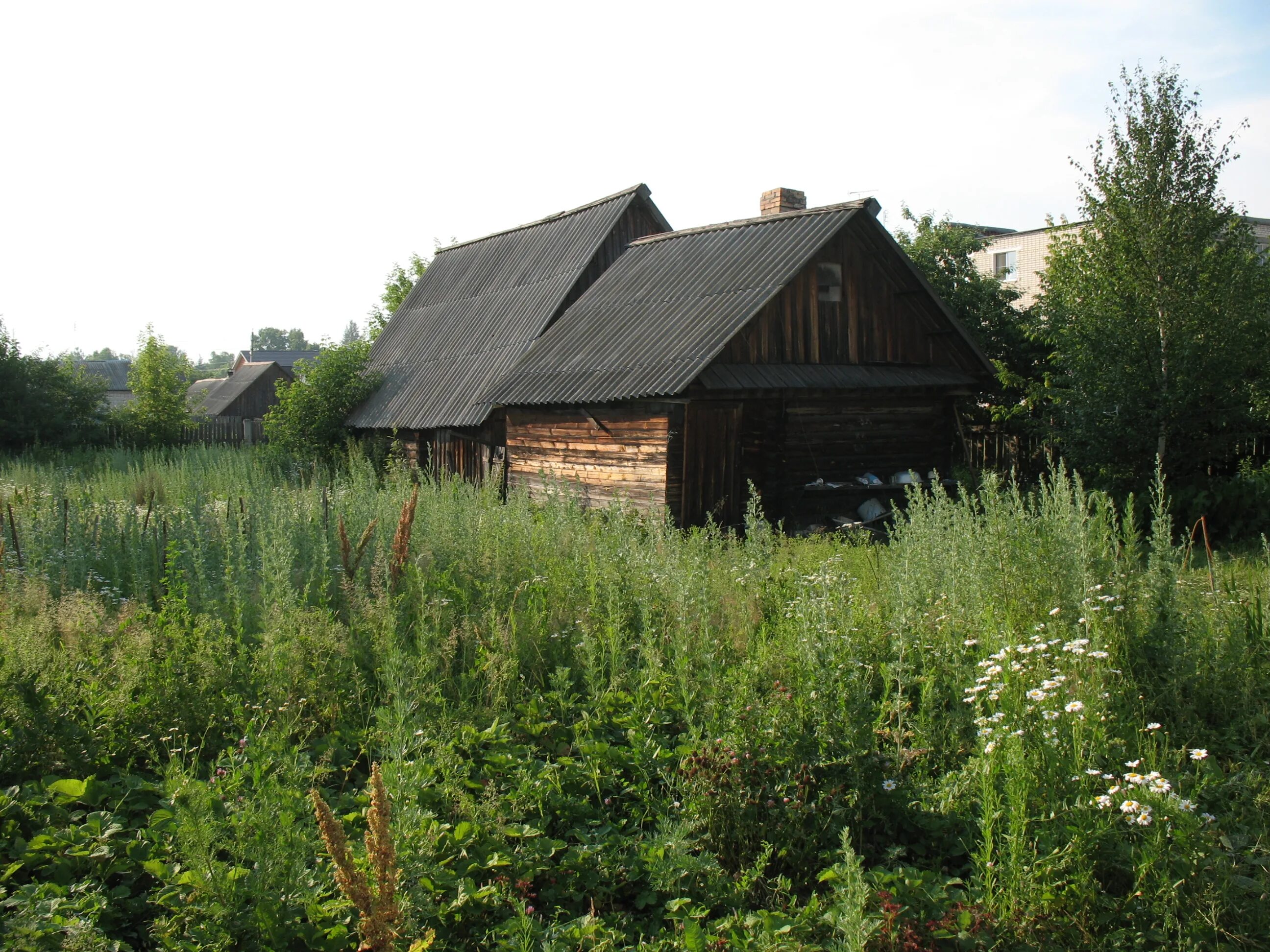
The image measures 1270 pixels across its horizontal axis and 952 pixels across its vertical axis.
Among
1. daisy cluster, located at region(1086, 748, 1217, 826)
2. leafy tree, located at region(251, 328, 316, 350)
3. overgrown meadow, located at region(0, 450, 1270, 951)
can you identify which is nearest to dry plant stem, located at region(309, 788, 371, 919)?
overgrown meadow, located at region(0, 450, 1270, 951)

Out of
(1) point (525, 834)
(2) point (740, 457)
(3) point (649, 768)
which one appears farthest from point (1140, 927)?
(2) point (740, 457)

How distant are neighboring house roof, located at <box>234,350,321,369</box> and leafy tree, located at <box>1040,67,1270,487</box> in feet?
190

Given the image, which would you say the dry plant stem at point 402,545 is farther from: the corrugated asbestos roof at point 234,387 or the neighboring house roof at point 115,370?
the neighboring house roof at point 115,370

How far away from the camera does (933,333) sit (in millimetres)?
14602

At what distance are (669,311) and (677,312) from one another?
0.71 feet

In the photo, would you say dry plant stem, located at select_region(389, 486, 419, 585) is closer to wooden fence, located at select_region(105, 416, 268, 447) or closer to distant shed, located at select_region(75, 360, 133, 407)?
wooden fence, located at select_region(105, 416, 268, 447)

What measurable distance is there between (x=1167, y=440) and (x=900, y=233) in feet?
31.3

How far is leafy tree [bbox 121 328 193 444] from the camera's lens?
24766 millimetres

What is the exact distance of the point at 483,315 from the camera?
64.8 feet

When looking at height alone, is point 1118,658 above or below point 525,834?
above

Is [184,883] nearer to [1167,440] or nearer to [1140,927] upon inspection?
[1140,927]

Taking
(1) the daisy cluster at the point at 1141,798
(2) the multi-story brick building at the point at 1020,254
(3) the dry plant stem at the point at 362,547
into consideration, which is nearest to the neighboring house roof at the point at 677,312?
(3) the dry plant stem at the point at 362,547

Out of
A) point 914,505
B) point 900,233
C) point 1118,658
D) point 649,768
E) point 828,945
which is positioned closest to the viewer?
point 828,945

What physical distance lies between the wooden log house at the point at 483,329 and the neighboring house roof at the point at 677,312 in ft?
3.88
